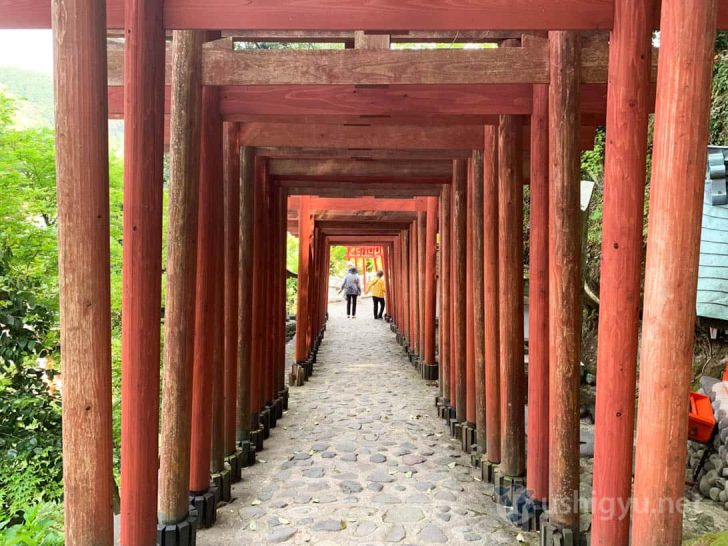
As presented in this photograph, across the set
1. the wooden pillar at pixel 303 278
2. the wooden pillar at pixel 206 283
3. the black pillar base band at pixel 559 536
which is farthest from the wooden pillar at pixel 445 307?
the wooden pillar at pixel 206 283

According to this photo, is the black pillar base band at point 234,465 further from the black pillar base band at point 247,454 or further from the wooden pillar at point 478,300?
the wooden pillar at point 478,300

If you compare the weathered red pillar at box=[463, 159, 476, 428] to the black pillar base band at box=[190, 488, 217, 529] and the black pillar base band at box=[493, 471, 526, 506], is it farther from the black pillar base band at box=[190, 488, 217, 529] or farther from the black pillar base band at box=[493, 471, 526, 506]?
the black pillar base band at box=[190, 488, 217, 529]

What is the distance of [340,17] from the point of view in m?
2.72

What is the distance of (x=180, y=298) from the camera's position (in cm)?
341

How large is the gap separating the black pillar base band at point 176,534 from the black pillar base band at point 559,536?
2.23m

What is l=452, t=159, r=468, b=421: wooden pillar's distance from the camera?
255 inches

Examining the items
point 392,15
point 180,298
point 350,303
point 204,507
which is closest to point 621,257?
point 392,15

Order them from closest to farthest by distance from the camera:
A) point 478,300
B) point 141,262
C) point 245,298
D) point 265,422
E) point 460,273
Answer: point 141,262 < point 478,300 < point 245,298 < point 265,422 < point 460,273

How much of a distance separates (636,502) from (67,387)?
225 cm

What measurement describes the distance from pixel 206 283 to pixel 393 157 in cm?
300

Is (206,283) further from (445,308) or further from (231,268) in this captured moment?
(445,308)

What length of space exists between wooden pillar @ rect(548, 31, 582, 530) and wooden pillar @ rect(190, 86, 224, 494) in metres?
2.22

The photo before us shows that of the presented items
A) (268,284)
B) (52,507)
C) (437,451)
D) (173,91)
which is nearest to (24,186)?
(268,284)

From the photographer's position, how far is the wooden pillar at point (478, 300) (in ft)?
17.5
